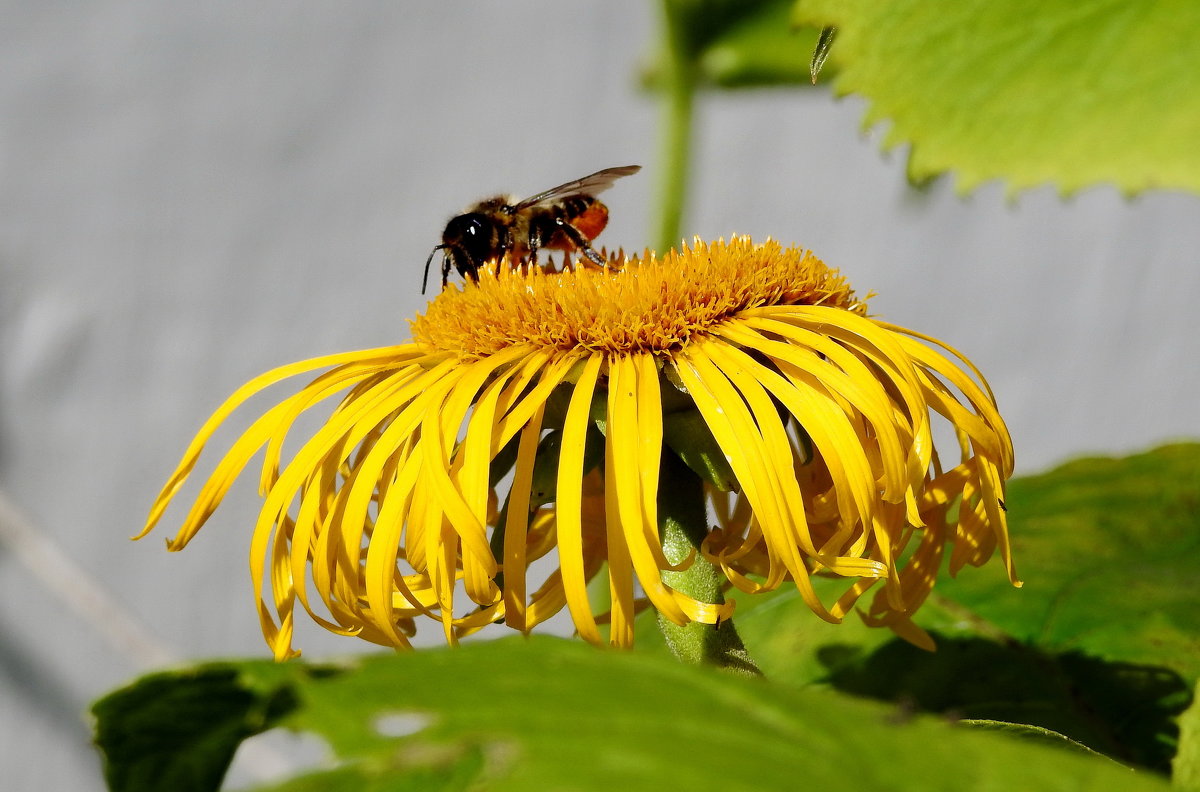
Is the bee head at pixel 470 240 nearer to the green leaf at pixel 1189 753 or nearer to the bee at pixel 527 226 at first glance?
the bee at pixel 527 226

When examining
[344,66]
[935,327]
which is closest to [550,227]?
[344,66]

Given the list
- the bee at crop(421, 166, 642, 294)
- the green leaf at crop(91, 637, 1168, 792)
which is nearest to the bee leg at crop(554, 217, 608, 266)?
the bee at crop(421, 166, 642, 294)

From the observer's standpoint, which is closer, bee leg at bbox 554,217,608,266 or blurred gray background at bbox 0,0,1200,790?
bee leg at bbox 554,217,608,266

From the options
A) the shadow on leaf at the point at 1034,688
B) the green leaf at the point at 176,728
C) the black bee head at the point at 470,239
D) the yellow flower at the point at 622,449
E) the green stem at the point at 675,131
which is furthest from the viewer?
the green stem at the point at 675,131

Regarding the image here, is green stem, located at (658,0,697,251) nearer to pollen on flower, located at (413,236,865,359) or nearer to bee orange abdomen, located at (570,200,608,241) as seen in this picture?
bee orange abdomen, located at (570,200,608,241)

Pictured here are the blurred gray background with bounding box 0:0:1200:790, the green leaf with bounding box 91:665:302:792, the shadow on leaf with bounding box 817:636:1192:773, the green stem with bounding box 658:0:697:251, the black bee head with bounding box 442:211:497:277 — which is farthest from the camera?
the blurred gray background with bounding box 0:0:1200:790

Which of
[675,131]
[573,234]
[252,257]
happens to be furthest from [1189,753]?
[252,257]

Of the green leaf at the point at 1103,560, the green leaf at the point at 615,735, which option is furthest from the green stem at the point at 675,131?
the green leaf at the point at 615,735

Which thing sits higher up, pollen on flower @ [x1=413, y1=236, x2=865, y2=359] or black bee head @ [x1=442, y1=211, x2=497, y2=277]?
black bee head @ [x1=442, y1=211, x2=497, y2=277]
